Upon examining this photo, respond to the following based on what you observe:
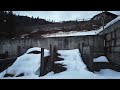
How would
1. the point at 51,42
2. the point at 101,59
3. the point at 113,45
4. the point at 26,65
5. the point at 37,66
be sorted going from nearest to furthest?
the point at 37,66 → the point at 26,65 → the point at 113,45 → the point at 101,59 → the point at 51,42

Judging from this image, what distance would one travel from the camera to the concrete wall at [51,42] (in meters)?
15.7

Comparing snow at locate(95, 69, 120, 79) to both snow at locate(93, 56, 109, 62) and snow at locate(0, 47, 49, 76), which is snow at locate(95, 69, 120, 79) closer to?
snow at locate(93, 56, 109, 62)

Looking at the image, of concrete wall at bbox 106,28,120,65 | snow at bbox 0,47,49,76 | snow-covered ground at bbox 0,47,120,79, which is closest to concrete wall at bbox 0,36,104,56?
concrete wall at bbox 106,28,120,65

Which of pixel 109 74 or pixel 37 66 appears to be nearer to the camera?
pixel 109 74

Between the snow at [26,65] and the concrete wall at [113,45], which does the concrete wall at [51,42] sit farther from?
the snow at [26,65]

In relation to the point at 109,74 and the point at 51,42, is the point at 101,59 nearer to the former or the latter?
the point at 109,74

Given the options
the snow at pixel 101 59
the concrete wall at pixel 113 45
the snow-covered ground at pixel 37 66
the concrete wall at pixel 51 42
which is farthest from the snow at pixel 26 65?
the concrete wall at pixel 113 45

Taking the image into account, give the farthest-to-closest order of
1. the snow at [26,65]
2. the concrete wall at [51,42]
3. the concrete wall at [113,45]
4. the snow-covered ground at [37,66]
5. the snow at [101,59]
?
the concrete wall at [51,42]
the snow at [101,59]
the concrete wall at [113,45]
the snow at [26,65]
the snow-covered ground at [37,66]

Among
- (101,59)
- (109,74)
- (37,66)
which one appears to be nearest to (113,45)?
(101,59)

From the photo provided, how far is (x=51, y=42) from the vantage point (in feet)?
56.2

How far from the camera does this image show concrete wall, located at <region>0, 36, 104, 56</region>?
15.7m

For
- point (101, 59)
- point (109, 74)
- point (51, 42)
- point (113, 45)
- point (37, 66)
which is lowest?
point (109, 74)
